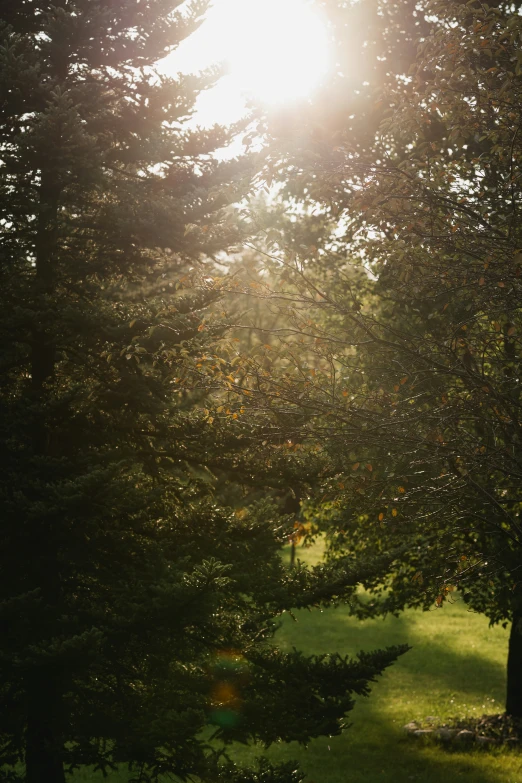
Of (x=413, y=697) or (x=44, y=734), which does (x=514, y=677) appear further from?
(x=44, y=734)

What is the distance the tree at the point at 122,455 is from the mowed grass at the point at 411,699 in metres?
4.12

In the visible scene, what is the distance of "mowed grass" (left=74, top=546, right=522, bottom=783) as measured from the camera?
Answer: 12.3m

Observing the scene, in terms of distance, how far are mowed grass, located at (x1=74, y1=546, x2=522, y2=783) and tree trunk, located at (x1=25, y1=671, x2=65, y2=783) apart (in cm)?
440

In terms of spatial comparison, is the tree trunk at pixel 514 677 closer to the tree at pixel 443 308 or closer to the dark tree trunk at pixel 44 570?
the tree at pixel 443 308

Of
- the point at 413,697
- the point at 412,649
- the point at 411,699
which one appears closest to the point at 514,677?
the point at 411,699

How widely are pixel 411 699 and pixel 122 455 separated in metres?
11.8

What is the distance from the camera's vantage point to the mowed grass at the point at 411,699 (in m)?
12.3

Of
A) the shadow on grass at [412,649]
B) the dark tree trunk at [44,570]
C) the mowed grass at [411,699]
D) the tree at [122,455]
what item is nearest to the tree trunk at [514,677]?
the mowed grass at [411,699]

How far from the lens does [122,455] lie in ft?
29.3

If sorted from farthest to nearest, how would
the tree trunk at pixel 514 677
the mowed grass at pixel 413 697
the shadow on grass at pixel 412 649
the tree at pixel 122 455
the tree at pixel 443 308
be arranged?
the shadow on grass at pixel 412 649
the tree trunk at pixel 514 677
the mowed grass at pixel 413 697
the tree at pixel 122 455
the tree at pixel 443 308

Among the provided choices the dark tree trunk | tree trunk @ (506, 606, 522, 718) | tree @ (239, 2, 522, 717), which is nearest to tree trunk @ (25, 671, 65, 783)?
the dark tree trunk

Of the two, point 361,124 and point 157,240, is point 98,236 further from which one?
point 361,124

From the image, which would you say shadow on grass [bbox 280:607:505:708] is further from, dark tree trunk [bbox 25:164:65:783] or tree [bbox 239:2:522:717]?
tree [bbox 239:2:522:717]

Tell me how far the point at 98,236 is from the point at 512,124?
5525mm
